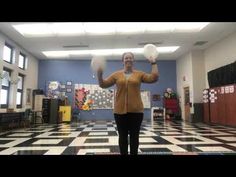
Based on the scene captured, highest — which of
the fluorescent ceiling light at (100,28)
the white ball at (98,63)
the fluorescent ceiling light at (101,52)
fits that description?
the fluorescent ceiling light at (101,52)

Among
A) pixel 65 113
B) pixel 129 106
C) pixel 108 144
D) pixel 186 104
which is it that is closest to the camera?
pixel 129 106

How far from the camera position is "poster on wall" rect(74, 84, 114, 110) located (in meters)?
11.8

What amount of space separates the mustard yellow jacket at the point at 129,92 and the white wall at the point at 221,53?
6.86 m

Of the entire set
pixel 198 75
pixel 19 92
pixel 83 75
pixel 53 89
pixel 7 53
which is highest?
pixel 7 53

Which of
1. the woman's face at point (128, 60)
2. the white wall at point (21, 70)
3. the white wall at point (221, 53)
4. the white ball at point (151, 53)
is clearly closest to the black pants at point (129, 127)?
the woman's face at point (128, 60)

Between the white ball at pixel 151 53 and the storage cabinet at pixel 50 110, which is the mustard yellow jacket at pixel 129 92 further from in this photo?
the storage cabinet at pixel 50 110

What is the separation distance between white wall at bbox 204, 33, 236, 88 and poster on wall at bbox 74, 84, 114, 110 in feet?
16.4

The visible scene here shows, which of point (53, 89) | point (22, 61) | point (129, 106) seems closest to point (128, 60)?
point (129, 106)

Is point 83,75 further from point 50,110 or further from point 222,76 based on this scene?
point 222,76

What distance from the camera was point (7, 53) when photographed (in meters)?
8.44

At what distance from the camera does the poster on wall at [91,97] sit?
11.8m

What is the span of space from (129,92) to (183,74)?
9825 mm

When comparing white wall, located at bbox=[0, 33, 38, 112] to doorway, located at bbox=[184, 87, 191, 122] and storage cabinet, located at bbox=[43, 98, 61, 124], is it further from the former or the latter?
doorway, located at bbox=[184, 87, 191, 122]
